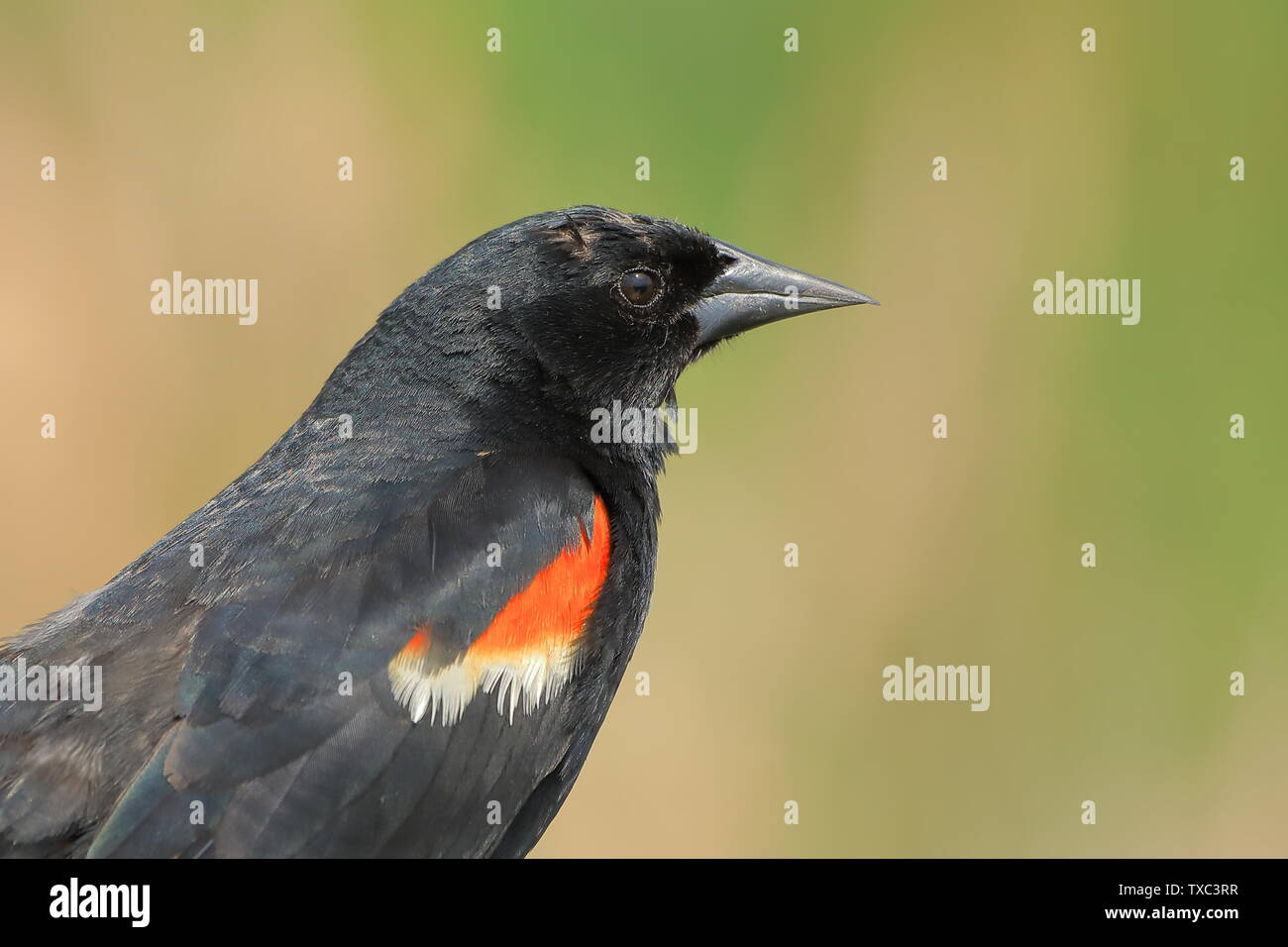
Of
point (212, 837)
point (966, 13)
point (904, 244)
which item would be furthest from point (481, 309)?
point (966, 13)

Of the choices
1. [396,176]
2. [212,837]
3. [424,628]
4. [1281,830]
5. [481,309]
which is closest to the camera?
[212,837]

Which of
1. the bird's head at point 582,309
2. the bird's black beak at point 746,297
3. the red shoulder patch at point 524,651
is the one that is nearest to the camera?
the red shoulder patch at point 524,651

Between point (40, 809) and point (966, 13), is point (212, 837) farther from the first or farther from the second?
point (966, 13)

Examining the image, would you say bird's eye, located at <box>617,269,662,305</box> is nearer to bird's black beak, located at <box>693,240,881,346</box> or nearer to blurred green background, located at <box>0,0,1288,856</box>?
bird's black beak, located at <box>693,240,881,346</box>

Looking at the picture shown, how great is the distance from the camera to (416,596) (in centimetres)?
326

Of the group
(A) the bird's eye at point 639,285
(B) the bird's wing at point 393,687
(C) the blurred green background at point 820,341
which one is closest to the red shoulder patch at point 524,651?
(B) the bird's wing at point 393,687

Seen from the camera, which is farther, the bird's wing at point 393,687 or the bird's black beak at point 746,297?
the bird's black beak at point 746,297

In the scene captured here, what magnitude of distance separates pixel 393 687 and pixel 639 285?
1.42m

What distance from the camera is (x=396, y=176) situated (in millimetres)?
5855

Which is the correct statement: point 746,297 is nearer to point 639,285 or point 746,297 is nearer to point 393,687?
point 639,285

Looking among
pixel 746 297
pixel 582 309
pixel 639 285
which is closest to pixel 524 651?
pixel 582 309

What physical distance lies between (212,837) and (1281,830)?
4231 mm

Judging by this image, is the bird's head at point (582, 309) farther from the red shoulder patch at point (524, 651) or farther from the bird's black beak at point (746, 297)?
the red shoulder patch at point (524, 651)

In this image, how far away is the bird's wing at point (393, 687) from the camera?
299 cm
